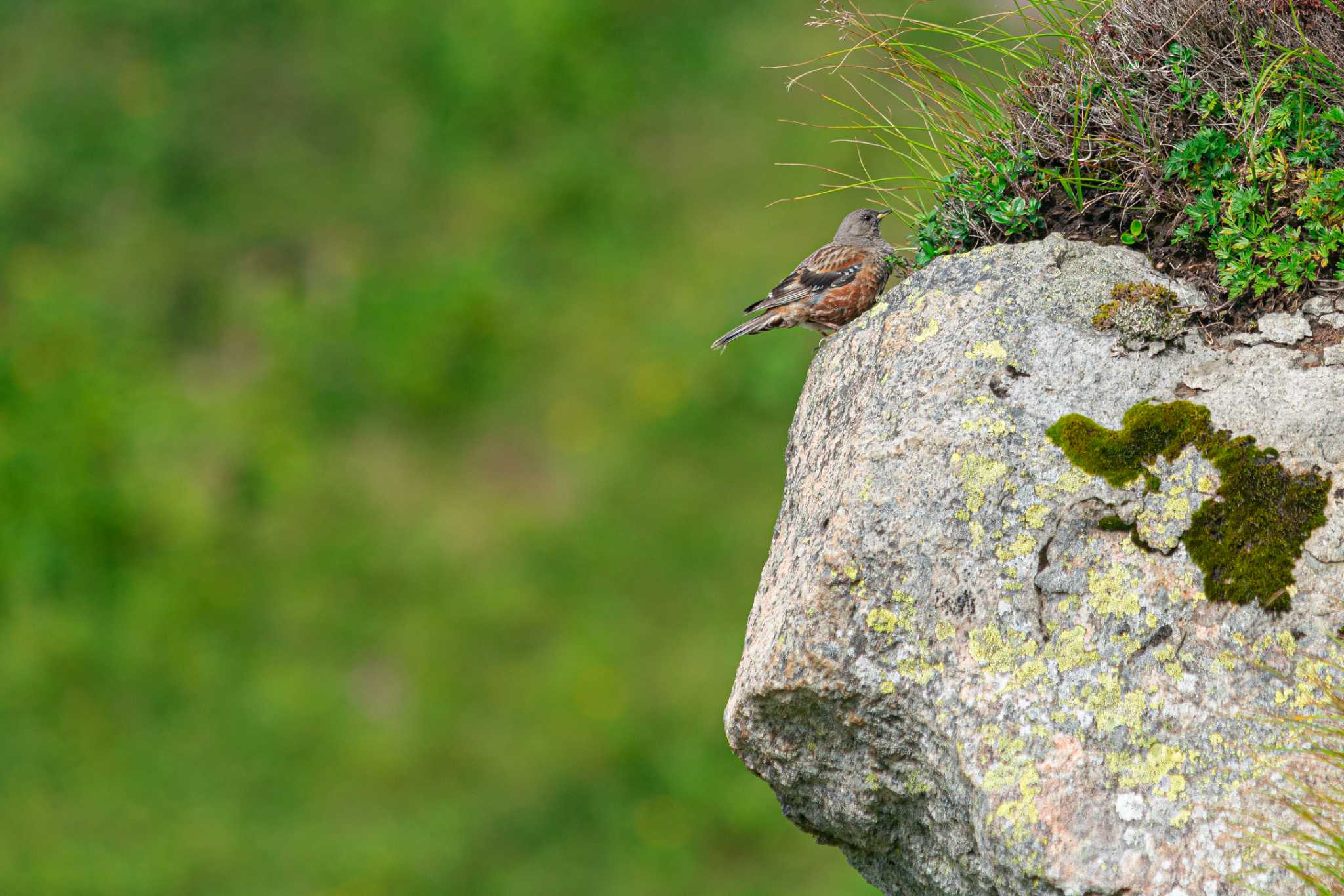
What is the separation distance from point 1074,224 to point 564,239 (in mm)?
11244

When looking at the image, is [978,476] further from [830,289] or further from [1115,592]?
[830,289]

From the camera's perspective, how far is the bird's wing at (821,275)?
6441 millimetres

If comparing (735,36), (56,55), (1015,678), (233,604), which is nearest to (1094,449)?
(1015,678)

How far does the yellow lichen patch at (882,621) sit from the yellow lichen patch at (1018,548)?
0.40m

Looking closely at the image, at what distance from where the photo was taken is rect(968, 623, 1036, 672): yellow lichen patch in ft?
13.8

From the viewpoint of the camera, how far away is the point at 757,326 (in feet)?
22.0

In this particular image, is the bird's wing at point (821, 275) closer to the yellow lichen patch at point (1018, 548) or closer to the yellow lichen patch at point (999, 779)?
the yellow lichen patch at point (1018, 548)

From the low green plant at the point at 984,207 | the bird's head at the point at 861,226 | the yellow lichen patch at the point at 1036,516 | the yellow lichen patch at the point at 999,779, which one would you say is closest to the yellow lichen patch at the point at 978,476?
the yellow lichen patch at the point at 1036,516

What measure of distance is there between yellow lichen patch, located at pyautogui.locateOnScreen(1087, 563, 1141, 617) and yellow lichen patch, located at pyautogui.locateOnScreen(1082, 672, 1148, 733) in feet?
0.68

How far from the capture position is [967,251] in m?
5.11

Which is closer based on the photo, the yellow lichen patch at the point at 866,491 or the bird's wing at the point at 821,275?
the yellow lichen patch at the point at 866,491

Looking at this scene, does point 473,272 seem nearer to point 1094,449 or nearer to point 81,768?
point 81,768

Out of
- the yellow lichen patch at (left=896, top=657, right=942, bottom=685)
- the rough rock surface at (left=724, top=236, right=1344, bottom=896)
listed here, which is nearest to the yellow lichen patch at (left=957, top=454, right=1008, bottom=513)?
the rough rock surface at (left=724, top=236, right=1344, bottom=896)

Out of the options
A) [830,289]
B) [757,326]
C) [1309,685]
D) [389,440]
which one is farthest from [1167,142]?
[389,440]
